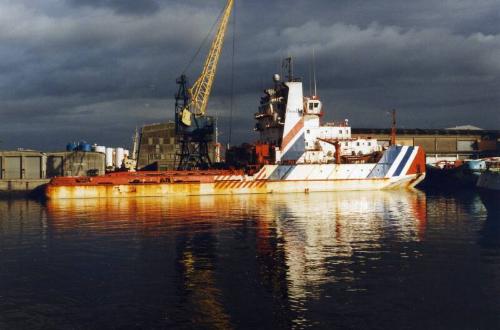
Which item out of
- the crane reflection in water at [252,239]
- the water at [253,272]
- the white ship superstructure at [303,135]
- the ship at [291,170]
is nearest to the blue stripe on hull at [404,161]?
the ship at [291,170]

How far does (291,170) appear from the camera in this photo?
2500 inches

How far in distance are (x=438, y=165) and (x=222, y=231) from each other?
6847 centimetres

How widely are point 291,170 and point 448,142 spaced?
6192 cm

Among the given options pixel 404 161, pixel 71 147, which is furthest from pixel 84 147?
pixel 404 161

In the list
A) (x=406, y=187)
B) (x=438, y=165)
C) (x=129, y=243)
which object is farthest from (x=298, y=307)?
(x=438, y=165)

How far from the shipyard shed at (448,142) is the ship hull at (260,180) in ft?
141

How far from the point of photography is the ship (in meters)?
60.6

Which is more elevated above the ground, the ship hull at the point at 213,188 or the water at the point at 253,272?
the ship hull at the point at 213,188

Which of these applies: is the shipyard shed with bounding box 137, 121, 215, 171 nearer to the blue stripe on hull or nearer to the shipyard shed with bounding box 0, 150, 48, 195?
the shipyard shed with bounding box 0, 150, 48, 195

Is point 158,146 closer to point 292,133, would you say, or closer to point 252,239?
point 292,133

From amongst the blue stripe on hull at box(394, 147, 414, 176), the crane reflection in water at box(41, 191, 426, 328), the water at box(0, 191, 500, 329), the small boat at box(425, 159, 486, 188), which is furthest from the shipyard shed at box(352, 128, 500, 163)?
the water at box(0, 191, 500, 329)

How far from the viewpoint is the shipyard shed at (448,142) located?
359 ft

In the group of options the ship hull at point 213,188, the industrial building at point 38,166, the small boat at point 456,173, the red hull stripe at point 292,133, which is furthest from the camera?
the small boat at point 456,173

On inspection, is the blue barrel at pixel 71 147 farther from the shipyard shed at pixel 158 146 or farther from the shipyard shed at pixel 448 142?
the shipyard shed at pixel 448 142
